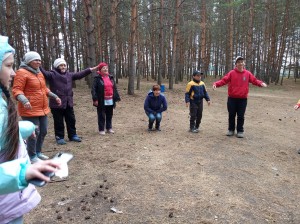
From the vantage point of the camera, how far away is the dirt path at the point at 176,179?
3623 mm

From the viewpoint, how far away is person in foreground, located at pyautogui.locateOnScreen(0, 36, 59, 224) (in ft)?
4.36

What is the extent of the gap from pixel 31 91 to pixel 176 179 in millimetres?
3037

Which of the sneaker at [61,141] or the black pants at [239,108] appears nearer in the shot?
the sneaker at [61,141]

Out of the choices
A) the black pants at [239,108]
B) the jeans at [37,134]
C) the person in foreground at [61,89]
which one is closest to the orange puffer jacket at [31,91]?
the jeans at [37,134]

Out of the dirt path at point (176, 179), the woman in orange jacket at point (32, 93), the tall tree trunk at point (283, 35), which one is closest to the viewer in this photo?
the dirt path at point (176, 179)

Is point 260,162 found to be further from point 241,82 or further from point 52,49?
point 52,49

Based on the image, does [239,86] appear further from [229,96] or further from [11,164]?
[11,164]

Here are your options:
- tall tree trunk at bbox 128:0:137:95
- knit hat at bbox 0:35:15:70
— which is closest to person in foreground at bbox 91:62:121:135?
knit hat at bbox 0:35:15:70

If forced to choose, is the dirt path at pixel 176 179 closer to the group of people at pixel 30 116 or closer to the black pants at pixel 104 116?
the black pants at pixel 104 116

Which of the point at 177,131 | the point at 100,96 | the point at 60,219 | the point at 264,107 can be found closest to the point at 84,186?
the point at 60,219

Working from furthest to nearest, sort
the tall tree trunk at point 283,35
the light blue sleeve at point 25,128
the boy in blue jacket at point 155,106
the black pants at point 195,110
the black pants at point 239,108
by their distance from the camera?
1. the tall tree trunk at point 283,35
2. the boy in blue jacket at point 155,106
3. the black pants at point 195,110
4. the black pants at point 239,108
5. the light blue sleeve at point 25,128

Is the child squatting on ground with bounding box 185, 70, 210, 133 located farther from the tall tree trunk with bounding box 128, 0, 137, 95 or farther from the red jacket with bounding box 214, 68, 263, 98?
the tall tree trunk with bounding box 128, 0, 137, 95

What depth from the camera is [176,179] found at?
15.3 ft

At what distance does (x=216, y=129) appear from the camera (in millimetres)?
8641
